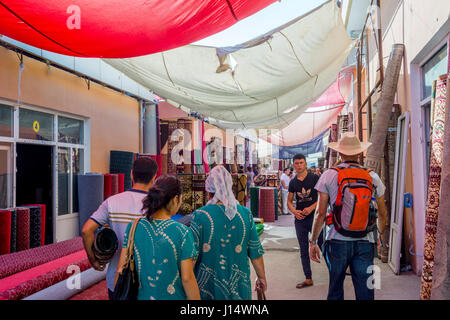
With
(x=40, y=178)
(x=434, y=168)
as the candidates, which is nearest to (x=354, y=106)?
(x=434, y=168)

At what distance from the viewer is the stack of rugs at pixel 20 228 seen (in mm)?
3746

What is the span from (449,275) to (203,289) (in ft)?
5.23

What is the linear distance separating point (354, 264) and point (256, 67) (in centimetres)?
250

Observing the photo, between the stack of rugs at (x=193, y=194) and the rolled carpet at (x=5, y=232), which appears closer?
the rolled carpet at (x=5, y=232)

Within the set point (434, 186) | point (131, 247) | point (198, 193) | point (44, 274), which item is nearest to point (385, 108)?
point (434, 186)

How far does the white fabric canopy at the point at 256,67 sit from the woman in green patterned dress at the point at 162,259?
8.55ft

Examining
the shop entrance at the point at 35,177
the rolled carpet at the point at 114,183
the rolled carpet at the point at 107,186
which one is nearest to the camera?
the shop entrance at the point at 35,177

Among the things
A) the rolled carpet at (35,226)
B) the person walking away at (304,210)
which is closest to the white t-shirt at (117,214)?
the person walking away at (304,210)

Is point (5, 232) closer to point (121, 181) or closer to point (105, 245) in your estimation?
point (121, 181)

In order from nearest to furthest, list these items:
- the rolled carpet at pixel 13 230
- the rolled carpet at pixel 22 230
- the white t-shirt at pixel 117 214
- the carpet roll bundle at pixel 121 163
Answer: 1. the white t-shirt at pixel 117 214
2. the rolled carpet at pixel 13 230
3. the rolled carpet at pixel 22 230
4. the carpet roll bundle at pixel 121 163

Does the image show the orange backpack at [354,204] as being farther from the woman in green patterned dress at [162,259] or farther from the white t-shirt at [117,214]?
the white t-shirt at [117,214]

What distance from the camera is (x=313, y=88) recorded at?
472cm

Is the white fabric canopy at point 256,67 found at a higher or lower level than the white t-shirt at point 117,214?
→ higher
